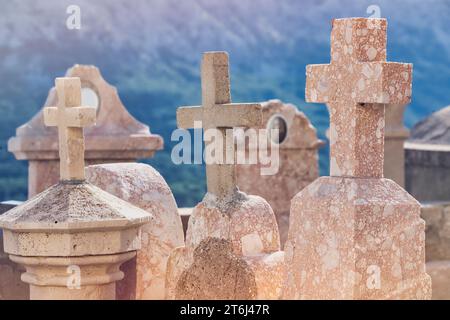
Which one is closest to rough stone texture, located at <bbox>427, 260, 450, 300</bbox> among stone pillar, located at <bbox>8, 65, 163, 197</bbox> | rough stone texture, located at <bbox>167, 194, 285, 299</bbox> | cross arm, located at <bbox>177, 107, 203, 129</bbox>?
stone pillar, located at <bbox>8, 65, 163, 197</bbox>

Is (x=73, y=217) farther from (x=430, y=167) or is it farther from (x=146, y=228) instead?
(x=430, y=167)

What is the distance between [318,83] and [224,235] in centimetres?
112

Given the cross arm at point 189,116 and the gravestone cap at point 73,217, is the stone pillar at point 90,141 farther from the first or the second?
the gravestone cap at point 73,217

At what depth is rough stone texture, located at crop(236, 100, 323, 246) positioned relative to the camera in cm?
1302

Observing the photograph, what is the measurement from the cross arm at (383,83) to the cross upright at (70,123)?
1.76 m

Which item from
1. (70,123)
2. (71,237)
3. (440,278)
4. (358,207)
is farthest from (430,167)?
(358,207)

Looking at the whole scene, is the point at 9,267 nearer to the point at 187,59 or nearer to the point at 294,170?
the point at 294,170

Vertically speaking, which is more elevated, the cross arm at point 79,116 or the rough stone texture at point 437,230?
the cross arm at point 79,116

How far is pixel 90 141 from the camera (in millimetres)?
11828

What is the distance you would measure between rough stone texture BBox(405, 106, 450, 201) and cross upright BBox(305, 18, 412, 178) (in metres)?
8.23

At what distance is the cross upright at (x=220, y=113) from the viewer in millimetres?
7723

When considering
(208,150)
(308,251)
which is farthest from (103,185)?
(308,251)

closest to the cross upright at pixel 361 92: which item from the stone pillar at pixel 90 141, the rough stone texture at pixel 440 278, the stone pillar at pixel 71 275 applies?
the stone pillar at pixel 71 275
